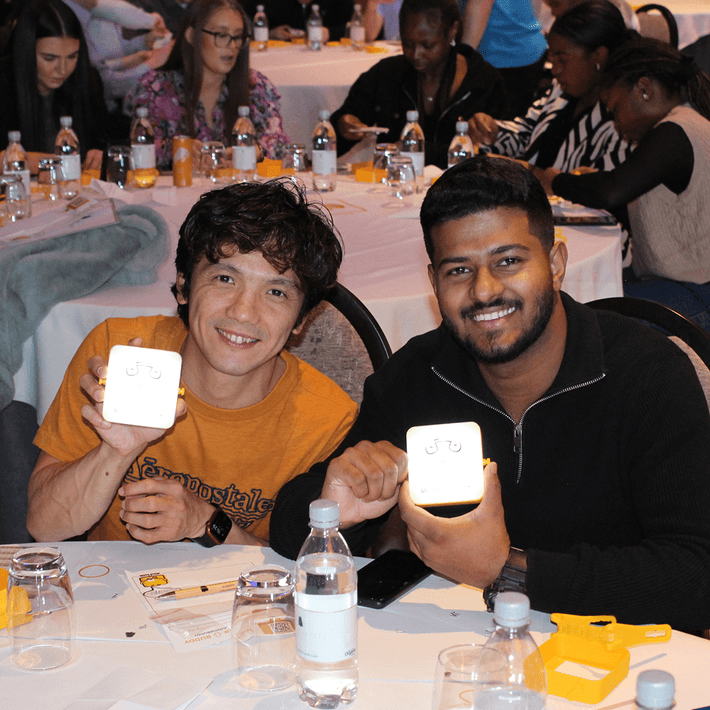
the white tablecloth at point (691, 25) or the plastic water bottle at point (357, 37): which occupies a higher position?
the white tablecloth at point (691, 25)

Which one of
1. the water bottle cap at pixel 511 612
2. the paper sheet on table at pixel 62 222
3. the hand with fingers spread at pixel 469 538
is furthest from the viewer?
the paper sheet on table at pixel 62 222

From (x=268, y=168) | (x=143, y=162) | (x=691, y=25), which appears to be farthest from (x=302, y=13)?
(x=143, y=162)

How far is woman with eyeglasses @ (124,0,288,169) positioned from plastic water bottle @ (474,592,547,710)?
3.66 meters

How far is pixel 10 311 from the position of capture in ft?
7.98

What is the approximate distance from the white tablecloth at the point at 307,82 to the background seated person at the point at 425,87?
Answer: 2.12 ft

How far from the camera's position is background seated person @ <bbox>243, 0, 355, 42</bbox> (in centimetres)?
788

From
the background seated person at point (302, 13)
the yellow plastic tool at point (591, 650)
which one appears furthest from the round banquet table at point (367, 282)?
the background seated person at point (302, 13)

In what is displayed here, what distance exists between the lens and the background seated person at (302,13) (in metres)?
7.88

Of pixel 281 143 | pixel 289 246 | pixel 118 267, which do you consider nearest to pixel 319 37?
pixel 281 143

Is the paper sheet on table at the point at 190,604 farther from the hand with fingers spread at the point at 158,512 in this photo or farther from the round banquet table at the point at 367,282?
the round banquet table at the point at 367,282

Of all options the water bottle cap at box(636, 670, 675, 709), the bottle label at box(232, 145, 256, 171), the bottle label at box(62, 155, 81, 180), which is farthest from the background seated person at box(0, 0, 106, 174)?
the water bottle cap at box(636, 670, 675, 709)

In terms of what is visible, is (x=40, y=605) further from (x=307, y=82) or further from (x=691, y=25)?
(x=691, y=25)

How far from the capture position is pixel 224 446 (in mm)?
1790

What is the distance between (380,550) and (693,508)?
0.67m
